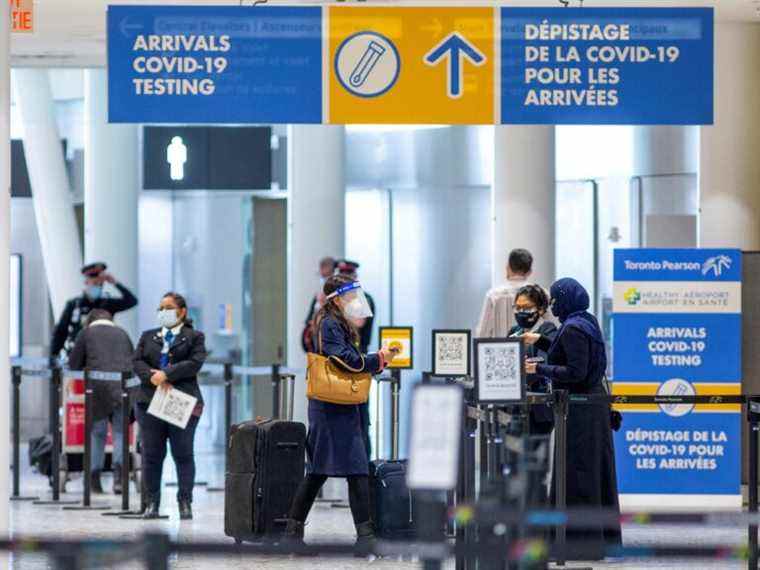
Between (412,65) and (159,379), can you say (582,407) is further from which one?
(159,379)

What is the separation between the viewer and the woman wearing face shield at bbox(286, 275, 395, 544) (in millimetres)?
9742

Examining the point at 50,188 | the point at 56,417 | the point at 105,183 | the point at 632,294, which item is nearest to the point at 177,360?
the point at 56,417

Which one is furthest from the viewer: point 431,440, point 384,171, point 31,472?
point 384,171

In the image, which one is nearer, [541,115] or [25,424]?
[541,115]

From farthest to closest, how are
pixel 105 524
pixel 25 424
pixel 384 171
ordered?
pixel 25 424
pixel 384 171
pixel 105 524

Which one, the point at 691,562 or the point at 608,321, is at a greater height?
the point at 608,321

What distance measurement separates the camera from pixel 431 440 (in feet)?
16.7

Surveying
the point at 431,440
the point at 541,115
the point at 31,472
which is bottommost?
the point at 31,472

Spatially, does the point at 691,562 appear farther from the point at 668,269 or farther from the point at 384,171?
the point at 384,171

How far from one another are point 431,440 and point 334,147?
459 inches

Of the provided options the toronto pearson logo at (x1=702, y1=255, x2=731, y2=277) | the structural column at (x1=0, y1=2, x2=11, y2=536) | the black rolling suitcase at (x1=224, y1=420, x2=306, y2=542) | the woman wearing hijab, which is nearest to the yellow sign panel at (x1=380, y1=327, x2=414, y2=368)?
the toronto pearson logo at (x1=702, y1=255, x2=731, y2=277)

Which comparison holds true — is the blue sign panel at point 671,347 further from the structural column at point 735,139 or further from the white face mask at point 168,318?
the white face mask at point 168,318

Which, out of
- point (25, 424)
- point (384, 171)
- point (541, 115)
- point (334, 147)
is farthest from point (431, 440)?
point (25, 424)

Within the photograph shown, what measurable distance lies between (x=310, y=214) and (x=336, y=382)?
6.87 m
